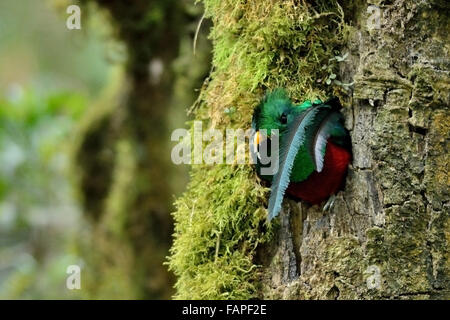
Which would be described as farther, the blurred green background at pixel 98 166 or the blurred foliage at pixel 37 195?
the blurred foliage at pixel 37 195

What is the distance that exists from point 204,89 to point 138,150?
1559 mm

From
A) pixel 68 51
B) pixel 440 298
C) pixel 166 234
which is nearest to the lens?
pixel 440 298

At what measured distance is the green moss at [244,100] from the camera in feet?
7.10

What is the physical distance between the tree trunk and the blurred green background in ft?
4.27

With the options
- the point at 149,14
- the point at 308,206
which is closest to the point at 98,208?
the point at 149,14

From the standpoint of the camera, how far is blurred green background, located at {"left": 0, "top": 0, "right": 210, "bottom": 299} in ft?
12.1

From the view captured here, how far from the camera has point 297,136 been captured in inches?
81.1

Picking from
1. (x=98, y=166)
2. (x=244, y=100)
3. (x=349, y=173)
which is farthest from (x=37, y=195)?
(x=349, y=173)

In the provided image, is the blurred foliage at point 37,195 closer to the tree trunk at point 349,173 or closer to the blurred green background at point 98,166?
the blurred green background at point 98,166

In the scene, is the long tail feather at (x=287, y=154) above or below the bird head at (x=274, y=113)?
below

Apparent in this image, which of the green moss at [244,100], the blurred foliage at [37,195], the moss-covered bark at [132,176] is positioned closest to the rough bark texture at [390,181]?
the green moss at [244,100]

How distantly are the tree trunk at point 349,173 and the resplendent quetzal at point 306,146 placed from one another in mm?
43

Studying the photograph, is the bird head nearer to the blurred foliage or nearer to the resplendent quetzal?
the resplendent quetzal
